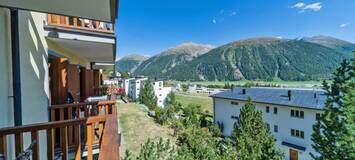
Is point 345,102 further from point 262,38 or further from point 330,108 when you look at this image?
point 262,38

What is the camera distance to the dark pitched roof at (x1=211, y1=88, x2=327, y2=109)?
1676cm

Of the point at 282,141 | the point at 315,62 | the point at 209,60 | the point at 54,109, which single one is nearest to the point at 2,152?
the point at 54,109

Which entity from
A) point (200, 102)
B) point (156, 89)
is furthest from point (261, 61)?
point (156, 89)

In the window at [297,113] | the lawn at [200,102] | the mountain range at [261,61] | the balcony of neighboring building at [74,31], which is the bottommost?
the lawn at [200,102]

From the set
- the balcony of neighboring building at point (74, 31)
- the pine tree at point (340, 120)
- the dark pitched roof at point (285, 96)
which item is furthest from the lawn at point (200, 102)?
the balcony of neighboring building at point (74, 31)

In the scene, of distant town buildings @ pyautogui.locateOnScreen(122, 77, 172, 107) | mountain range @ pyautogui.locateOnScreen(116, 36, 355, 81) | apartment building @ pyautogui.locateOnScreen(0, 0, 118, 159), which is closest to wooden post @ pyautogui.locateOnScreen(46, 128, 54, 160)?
apartment building @ pyautogui.locateOnScreen(0, 0, 118, 159)

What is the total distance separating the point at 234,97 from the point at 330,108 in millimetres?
13300

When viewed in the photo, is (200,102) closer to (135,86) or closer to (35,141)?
(135,86)

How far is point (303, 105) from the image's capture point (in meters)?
16.7

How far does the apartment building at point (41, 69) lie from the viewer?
195 centimetres

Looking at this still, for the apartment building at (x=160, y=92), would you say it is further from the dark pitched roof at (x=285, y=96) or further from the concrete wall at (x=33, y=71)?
the concrete wall at (x=33, y=71)

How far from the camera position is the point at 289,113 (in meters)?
17.8

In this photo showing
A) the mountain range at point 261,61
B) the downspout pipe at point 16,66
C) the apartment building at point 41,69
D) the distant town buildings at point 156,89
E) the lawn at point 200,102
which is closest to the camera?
the apartment building at point 41,69

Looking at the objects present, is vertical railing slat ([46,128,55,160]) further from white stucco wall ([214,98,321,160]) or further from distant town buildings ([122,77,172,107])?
distant town buildings ([122,77,172,107])
